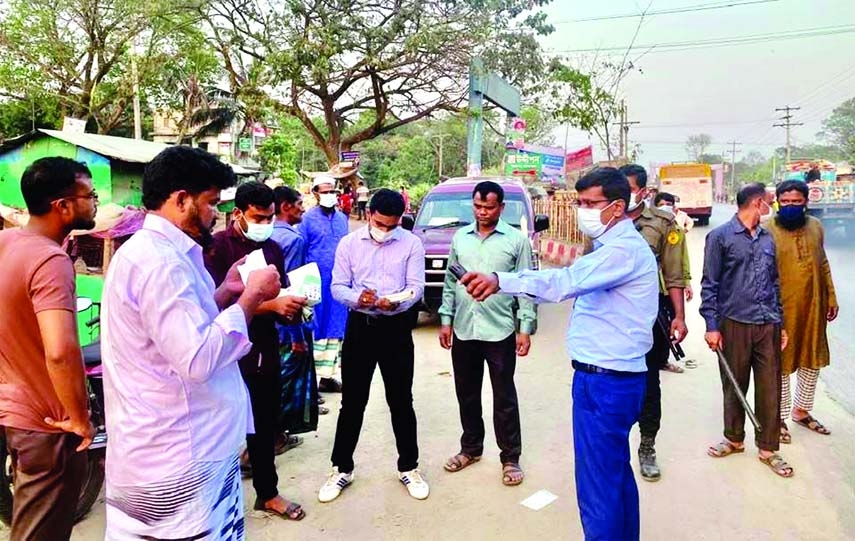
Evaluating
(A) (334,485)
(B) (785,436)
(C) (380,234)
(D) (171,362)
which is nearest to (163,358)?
(D) (171,362)

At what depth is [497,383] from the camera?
3805 mm

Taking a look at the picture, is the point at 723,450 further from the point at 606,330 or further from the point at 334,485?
the point at 334,485

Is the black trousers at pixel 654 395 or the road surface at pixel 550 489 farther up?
the black trousers at pixel 654 395

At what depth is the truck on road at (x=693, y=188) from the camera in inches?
1030

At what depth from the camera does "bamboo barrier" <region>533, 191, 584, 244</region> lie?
13508mm

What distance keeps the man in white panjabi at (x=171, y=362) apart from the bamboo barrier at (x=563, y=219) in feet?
38.7

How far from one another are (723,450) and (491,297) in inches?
73.1

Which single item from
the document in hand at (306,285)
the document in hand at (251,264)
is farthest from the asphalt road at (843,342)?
the document in hand at (251,264)

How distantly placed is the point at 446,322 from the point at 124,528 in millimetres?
2348

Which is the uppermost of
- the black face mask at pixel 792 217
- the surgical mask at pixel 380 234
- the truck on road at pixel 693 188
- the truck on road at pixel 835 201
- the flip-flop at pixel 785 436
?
the truck on road at pixel 693 188

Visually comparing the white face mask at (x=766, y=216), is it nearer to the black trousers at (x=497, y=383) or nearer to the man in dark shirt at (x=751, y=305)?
the man in dark shirt at (x=751, y=305)

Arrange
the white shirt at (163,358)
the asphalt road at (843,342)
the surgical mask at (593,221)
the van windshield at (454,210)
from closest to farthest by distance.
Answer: the white shirt at (163,358) < the surgical mask at (593,221) < the asphalt road at (843,342) < the van windshield at (454,210)

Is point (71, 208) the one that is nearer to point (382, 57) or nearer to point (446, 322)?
point (446, 322)

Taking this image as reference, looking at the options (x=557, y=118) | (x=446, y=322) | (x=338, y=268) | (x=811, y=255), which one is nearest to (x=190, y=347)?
(x=338, y=268)
